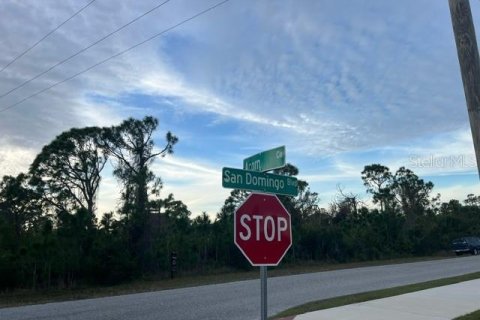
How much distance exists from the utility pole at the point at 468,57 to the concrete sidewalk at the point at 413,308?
4.53m

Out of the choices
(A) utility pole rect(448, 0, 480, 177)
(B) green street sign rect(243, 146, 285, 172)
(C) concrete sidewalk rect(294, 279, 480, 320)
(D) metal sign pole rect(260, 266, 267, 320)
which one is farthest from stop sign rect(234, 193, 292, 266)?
(C) concrete sidewalk rect(294, 279, 480, 320)

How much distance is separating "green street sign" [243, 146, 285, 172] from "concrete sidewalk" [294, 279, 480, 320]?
5.05m

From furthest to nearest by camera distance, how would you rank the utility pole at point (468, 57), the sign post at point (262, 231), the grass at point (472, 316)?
the grass at point (472, 316)
the utility pole at point (468, 57)
the sign post at point (262, 231)

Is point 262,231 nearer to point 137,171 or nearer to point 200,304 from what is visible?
point 200,304

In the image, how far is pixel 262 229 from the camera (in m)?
5.66

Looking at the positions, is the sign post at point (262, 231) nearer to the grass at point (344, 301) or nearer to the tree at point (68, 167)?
the grass at point (344, 301)

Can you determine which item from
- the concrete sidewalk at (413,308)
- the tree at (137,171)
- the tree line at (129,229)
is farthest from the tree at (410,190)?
the concrete sidewalk at (413,308)

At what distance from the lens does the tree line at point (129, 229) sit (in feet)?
77.5

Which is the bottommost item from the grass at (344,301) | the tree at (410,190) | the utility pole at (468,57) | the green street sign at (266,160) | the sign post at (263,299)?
the grass at (344,301)

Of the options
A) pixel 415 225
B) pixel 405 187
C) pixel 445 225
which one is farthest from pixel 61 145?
pixel 405 187

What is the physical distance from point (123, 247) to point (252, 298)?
12.8 metres

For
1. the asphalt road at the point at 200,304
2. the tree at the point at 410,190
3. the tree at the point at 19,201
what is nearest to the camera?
the asphalt road at the point at 200,304

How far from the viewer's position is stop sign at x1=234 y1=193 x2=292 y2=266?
18.0ft

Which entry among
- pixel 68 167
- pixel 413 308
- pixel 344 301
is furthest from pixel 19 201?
pixel 413 308
